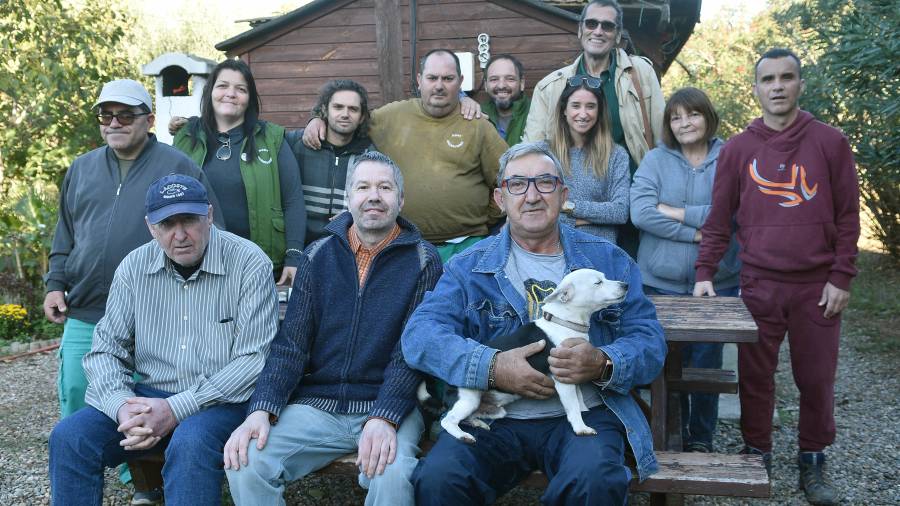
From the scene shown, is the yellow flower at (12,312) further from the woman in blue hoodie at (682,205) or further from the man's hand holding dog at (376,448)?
the woman in blue hoodie at (682,205)

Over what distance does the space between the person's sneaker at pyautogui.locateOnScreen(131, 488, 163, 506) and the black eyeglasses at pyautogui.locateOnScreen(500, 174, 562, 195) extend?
2.42m

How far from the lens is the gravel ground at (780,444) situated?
426cm

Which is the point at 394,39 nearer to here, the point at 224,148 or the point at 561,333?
the point at 224,148

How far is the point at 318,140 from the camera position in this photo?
460cm

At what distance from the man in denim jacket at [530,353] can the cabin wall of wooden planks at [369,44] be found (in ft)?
23.6

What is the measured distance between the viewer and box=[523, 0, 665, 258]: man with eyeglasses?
4719mm

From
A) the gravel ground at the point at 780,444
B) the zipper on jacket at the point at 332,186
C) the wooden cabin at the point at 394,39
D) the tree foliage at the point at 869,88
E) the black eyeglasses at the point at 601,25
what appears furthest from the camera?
the wooden cabin at the point at 394,39

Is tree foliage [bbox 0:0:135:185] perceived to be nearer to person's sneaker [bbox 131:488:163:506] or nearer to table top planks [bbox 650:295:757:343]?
person's sneaker [bbox 131:488:163:506]

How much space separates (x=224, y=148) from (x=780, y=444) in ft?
12.6

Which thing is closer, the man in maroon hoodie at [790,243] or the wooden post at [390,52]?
the man in maroon hoodie at [790,243]

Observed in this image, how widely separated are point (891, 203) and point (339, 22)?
8.01 meters

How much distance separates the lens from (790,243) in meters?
3.88

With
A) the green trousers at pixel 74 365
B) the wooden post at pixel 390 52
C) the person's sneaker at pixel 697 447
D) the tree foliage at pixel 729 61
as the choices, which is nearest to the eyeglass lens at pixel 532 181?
the person's sneaker at pixel 697 447

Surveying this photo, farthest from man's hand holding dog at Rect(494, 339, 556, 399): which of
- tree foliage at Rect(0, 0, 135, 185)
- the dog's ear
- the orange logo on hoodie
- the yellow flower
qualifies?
tree foliage at Rect(0, 0, 135, 185)
